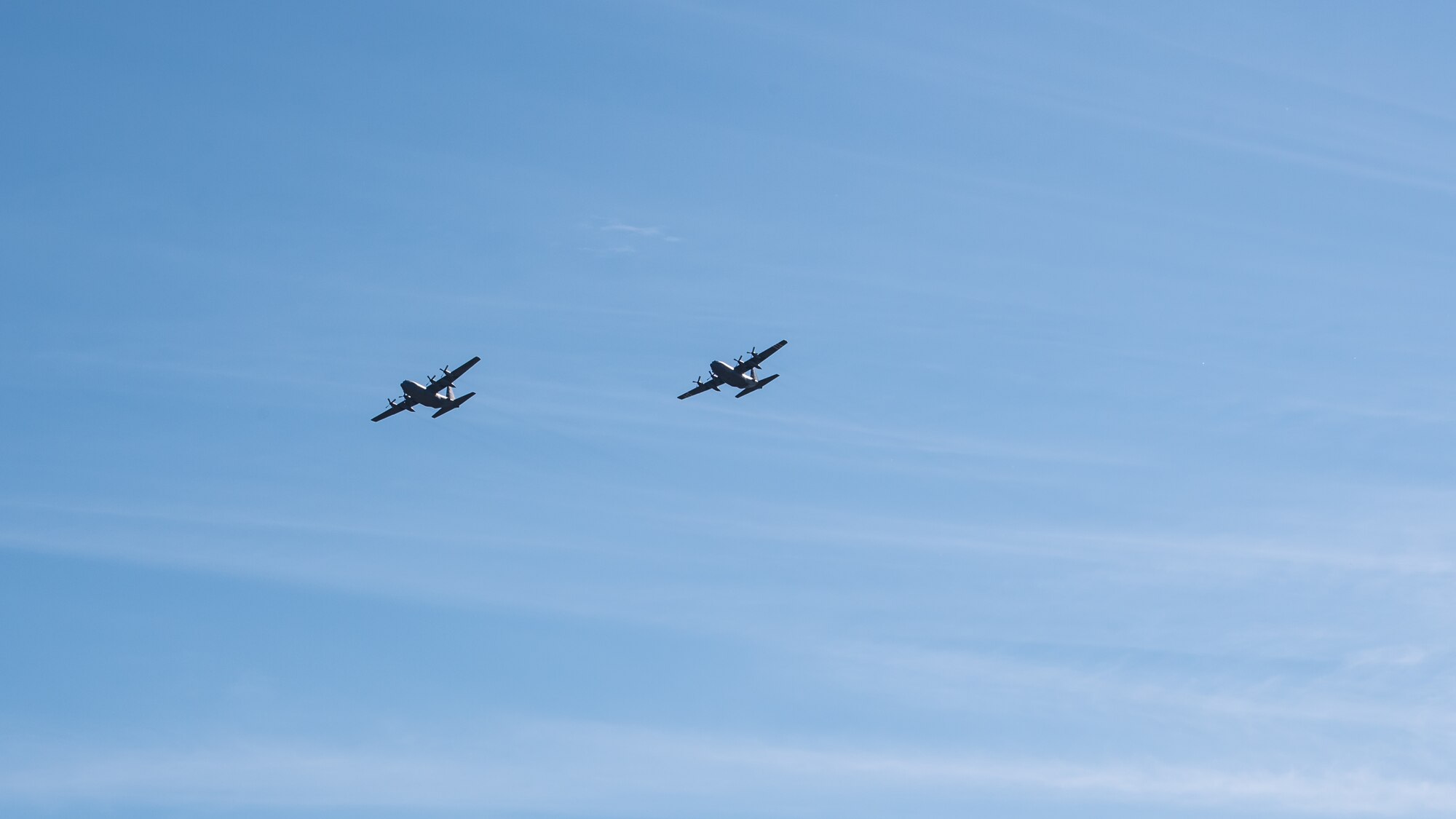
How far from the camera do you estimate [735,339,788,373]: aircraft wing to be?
11550 centimetres

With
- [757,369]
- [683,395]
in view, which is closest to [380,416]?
[683,395]

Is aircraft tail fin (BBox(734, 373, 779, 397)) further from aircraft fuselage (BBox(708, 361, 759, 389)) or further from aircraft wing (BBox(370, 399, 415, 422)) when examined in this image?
aircraft wing (BBox(370, 399, 415, 422))

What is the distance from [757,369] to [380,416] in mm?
41299

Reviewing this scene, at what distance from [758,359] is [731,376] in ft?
11.4

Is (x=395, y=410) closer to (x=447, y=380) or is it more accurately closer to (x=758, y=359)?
(x=447, y=380)

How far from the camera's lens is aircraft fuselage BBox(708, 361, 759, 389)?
11550 cm

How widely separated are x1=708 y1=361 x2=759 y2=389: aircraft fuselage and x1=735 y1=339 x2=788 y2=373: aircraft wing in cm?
54

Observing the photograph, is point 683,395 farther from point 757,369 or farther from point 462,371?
point 462,371

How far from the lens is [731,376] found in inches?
4572

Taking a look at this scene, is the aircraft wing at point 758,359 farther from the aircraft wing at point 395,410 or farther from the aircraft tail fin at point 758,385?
the aircraft wing at point 395,410

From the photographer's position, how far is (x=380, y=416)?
115875mm

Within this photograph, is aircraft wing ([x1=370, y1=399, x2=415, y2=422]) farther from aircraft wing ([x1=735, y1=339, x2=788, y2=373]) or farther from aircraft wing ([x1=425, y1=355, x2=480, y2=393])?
aircraft wing ([x1=735, y1=339, x2=788, y2=373])

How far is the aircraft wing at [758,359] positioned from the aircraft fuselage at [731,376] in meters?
0.54

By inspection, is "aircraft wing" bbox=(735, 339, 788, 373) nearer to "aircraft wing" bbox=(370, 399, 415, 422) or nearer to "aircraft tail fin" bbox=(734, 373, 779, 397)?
"aircraft tail fin" bbox=(734, 373, 779, 397)
